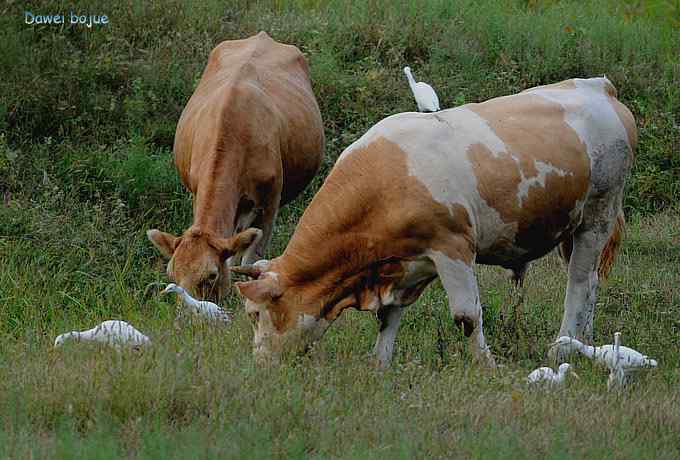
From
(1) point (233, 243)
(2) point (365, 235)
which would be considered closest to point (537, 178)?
(2) point (365, 235)

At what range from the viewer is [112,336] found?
6.99 m

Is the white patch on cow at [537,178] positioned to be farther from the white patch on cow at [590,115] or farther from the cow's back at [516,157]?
the white patch on cow at [590,115]

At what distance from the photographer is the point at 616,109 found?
8.59 metres

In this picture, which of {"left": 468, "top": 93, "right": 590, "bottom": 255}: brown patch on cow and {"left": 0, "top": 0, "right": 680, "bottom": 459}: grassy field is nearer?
{"left": 0, "top": 0, "right": 680, "bottom": 459}: grassy field

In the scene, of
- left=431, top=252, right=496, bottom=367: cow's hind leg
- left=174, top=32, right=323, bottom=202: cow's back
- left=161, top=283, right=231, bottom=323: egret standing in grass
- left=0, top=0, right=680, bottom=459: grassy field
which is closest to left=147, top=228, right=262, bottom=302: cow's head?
left=0, top=0, right=680, bottom=459: grassy field

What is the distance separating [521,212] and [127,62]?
705 cm

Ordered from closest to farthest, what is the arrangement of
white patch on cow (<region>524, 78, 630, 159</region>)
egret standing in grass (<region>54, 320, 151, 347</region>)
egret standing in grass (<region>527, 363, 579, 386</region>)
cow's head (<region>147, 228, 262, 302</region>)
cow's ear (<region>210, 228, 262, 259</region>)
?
egret standing in grass (<region>527, 363, 579, 386</region>) < egret standing in grass (<region>54, 320, 151, 347</region>) < white patch on cow (<region>524, 78, 630, 159</region>) < cow's head (<region>147, 228, 262, 302</region>) < cow's ear (<region>210, 228, 262, 259</region>)

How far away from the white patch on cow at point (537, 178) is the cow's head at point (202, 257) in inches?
78.5

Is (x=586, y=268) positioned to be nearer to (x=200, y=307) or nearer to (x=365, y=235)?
(x=365, y=235)

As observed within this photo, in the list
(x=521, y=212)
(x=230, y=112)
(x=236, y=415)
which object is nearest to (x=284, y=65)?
(x=230, y=112)

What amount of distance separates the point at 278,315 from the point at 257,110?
2.85 m

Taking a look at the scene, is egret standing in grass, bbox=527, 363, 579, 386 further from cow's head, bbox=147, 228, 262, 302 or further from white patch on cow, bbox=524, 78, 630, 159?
cow's head, bbox=147, 228, 262, 302

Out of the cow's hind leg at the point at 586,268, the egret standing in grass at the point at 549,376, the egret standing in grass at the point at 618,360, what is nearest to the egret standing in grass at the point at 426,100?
the cow's hind leg at the point at 586,268

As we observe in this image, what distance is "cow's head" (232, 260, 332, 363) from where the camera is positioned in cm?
721
